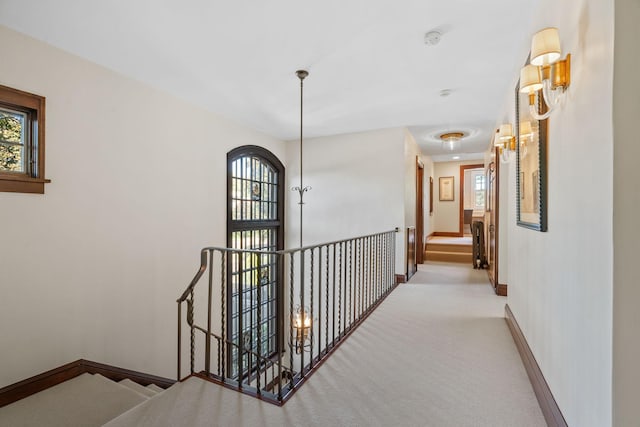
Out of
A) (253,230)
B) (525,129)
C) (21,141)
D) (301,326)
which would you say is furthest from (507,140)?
(21,141)

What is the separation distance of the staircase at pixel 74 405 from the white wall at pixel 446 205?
837 cm

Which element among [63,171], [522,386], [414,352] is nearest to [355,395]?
[414,352]

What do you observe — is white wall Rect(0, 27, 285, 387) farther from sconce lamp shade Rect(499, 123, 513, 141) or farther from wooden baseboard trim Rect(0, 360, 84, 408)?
sconce lamp shade Rect(499, 123, 513, 141)

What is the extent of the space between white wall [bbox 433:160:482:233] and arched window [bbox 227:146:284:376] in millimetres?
5238

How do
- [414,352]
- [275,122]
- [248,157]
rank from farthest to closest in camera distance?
[248,157] < [275,122] < [414,352]

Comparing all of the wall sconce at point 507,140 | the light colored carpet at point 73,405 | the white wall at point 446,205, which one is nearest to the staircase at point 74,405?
the light colored carpet at point 73,405

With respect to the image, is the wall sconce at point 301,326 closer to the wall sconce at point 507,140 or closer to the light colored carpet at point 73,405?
the light colored carpet at point 73,405

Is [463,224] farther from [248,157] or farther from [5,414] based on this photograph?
[5,414]

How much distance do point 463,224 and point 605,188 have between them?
27.4ft

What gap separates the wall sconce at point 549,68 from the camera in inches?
55.9

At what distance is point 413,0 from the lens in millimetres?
1977

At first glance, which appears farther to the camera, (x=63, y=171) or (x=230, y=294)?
(x=230, y=294)

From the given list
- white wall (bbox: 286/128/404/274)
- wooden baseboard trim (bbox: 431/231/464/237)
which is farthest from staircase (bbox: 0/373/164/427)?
wooden baseboard trim (bbox: 431/231/464/237)

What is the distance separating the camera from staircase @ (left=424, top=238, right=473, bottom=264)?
671 cm
